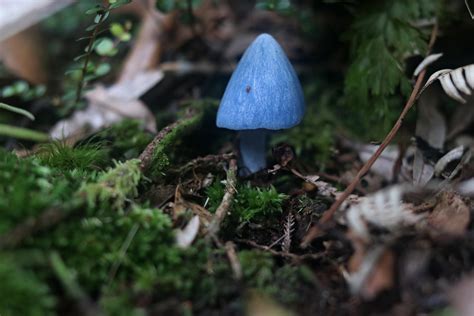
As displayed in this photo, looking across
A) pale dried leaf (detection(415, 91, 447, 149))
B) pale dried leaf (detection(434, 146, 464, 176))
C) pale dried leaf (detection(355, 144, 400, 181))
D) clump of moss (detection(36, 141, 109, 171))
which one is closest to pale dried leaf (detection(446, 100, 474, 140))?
pale dried leaf (detection(415, 91, 447, 149))

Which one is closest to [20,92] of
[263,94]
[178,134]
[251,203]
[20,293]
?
[178,134]

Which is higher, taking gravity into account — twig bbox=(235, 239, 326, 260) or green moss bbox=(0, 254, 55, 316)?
green moss bbox=(0, 254, 55, 316)

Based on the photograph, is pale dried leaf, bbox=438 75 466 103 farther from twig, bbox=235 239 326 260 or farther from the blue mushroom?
twig, bbox=235 239 326 260

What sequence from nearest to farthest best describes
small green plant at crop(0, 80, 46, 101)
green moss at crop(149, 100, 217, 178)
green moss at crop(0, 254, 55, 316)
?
green moss at crop(0, 254, 55, 316) < green moss at crop(149, 100, 217, 178) < small green plant at crop(0, 80, 46, 101)

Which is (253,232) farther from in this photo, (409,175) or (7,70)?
(7,70)

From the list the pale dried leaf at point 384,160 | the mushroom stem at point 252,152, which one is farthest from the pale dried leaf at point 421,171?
the mushroom stem at point 252,152

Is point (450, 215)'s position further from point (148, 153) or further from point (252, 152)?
point (148, 153)

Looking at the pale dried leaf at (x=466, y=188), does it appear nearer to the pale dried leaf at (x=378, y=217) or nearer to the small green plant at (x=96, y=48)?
the pale dried leaf at (x=378, y=217)
